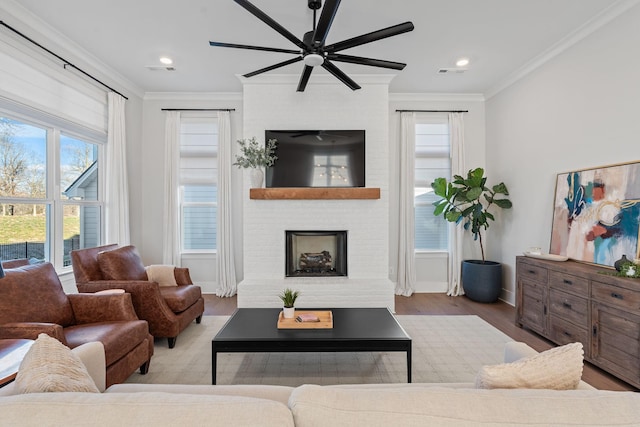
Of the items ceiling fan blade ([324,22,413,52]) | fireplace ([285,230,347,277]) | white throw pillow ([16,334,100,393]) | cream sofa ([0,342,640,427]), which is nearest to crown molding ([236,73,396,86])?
ceiling fan blade ([324,22,413,52])

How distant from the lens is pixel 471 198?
13.6 ft

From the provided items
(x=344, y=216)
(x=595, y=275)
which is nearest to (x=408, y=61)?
(x=344, y=216)

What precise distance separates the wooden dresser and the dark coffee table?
1600 millimetres

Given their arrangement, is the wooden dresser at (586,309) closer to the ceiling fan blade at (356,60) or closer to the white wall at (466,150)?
the white wall at (466,150)

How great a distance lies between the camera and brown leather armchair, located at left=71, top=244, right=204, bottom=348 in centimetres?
277

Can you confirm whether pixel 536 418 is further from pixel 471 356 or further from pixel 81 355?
pixel 471 356

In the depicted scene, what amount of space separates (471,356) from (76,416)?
2.85 meters

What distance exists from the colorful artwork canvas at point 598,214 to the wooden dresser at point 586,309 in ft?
0.63

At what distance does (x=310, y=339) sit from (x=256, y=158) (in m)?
2.42

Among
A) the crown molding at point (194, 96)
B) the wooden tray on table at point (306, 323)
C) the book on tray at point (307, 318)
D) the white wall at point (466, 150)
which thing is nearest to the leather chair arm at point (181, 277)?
the wooden tray on table at point (306, 323)

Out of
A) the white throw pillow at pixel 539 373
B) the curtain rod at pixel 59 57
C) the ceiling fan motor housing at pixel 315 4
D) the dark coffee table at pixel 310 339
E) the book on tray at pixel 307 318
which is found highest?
the ceiling fan motor housing at pixel 315 4

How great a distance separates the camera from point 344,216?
4.04m

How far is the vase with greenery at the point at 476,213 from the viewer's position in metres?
4.18

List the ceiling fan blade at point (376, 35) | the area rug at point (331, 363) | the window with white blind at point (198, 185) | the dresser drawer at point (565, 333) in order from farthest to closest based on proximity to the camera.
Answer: the window with white blind at point (198, 185)
the dresser drawer at point (565, 333)
the area rug at point (331, 363)
the ceiling fan blade at point (376, 35)
